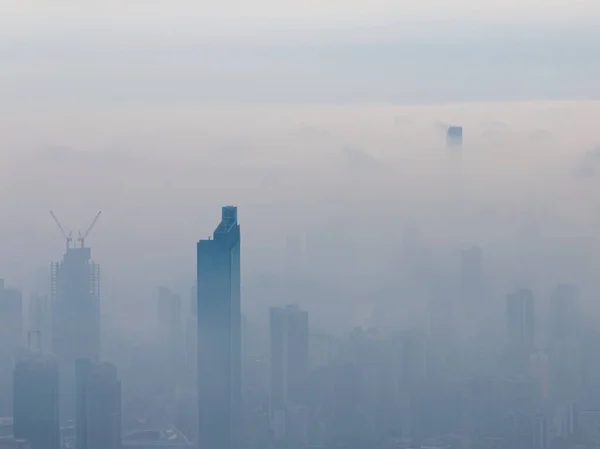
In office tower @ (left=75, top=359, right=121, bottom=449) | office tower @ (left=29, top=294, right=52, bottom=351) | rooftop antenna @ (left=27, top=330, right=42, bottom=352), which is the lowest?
office tower @ (left=75, top=359, right=121, bottom=449)

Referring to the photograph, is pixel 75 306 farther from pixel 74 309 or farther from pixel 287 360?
pixel 287 360

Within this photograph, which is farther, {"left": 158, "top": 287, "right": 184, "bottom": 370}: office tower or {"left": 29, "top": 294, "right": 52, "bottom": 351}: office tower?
{"left": 29, "top": 294, "right": 52, "bottom": 351}: office tower

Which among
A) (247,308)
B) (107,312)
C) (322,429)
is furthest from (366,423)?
(107,312)

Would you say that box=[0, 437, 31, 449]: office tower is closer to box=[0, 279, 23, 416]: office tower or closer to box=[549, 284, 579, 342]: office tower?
box=[0, 279, 23, 416]: office tower

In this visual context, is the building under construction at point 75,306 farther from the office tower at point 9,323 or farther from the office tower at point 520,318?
the office tower at point 520,318

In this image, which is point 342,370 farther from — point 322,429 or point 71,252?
point 71,252

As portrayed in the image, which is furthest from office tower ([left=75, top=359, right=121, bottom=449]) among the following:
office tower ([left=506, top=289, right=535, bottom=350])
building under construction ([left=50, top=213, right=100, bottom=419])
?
office tower ([left=506, top=289, right=535, bottom=350])
